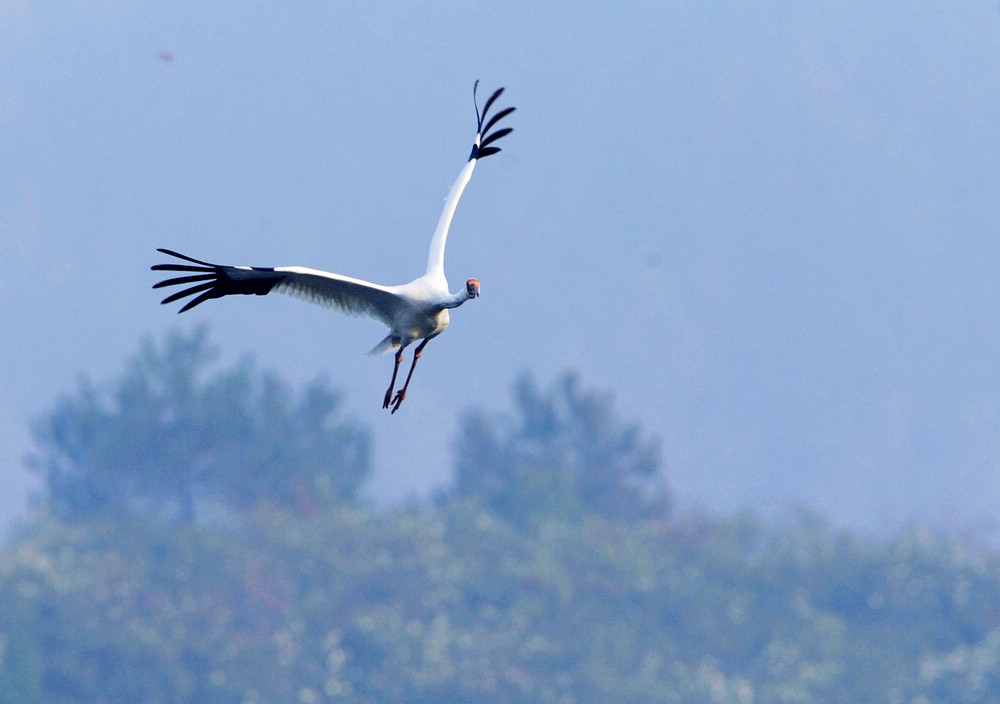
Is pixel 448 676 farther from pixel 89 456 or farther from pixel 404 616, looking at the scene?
pixel 89 456

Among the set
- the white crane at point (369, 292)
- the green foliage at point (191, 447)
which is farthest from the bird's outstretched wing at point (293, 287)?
the green foliage at point (191, 447)

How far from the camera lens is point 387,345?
15633mm

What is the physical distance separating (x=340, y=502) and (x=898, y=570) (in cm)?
2927

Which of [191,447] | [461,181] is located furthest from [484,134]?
[191,447]

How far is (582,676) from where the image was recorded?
221 ft

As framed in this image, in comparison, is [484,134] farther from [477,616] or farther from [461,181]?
[477,616]

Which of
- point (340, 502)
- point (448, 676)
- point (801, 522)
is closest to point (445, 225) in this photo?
point (448, 676)

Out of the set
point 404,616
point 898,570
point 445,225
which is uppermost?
point 898,570

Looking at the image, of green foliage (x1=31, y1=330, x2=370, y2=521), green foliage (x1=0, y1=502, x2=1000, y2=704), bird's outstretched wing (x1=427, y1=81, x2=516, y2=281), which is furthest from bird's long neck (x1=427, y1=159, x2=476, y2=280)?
green foliage (x1=31, y1=330, x2=370, y2=521)

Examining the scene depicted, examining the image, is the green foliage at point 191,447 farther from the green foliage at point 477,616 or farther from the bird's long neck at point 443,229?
the bird's long neck at point 443,229

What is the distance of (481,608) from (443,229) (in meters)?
57.7

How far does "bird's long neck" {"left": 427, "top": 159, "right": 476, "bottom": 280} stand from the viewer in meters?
15.5

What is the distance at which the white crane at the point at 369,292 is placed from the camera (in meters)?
14.8

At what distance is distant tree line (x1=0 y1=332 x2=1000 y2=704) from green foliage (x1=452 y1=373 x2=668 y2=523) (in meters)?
4.53
